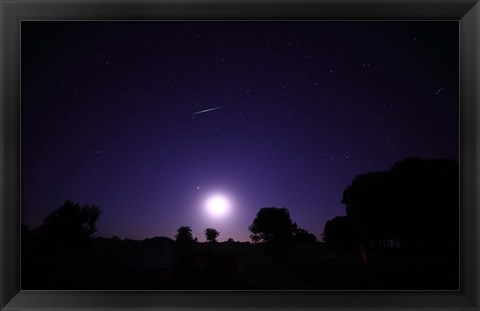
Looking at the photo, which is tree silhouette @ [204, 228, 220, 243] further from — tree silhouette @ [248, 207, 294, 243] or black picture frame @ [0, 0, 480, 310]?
black picture frame @ [0, 0, 480, 310]

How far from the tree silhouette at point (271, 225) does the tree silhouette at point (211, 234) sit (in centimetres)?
→ 15

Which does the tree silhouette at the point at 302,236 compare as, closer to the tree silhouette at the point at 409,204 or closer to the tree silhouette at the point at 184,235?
the tree silhouette at the point at 409,204

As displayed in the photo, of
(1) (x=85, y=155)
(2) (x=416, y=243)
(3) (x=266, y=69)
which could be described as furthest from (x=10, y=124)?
(2) (x=416, y=243)

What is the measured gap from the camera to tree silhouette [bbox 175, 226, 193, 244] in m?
1.87

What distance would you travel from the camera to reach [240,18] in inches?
63.5

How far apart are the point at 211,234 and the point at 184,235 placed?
0.12 metres

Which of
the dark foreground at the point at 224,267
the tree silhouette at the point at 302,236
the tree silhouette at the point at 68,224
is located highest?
the tree silhouette at the point at 68,224

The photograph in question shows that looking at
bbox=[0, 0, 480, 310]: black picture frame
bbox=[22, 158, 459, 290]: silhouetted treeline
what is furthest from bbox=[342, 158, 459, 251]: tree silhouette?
bbox=[0, 0, 480, 310]: black picture frame

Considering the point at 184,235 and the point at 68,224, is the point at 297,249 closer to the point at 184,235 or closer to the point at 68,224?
the point at 184,235

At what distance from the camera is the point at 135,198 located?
75.6 inches

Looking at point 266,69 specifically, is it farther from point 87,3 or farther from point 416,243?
point 416,243

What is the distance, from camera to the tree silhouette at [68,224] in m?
1.80

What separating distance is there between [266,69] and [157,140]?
60 centimetres

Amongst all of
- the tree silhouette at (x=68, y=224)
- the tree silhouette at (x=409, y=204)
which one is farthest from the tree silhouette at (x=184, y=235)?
the tree silhouette at (x=409, y=204)
